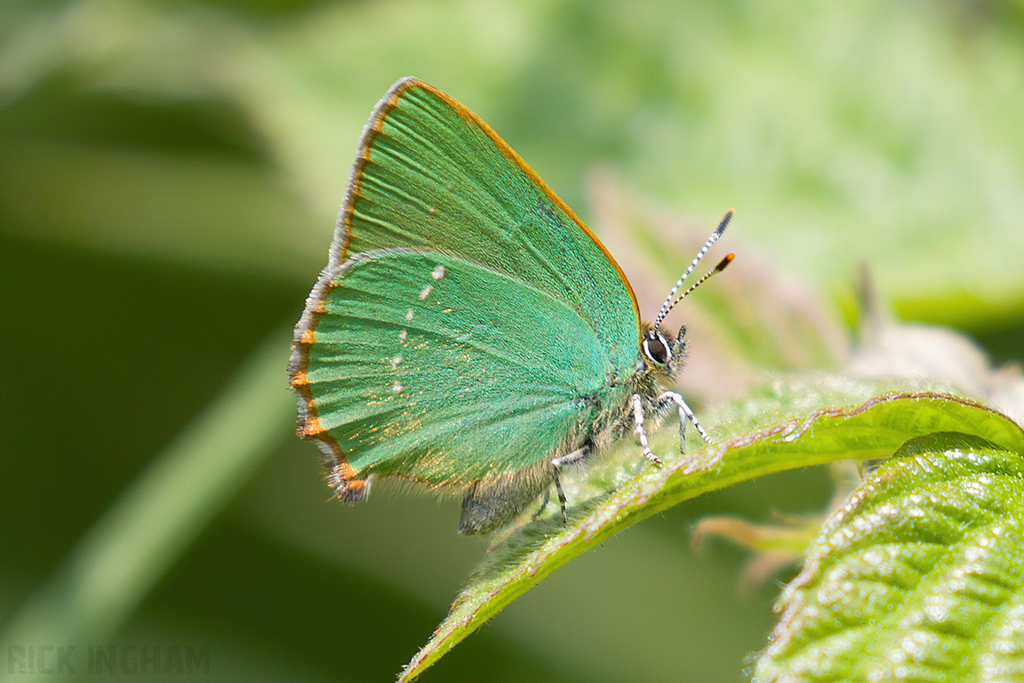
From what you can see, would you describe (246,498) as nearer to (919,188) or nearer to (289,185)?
(289,185)

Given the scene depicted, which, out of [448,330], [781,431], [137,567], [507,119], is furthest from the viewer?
[507,119]

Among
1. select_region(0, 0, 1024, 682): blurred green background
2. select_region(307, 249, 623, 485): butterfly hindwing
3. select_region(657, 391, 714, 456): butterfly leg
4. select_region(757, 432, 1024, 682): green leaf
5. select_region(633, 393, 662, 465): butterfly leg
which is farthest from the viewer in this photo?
select_region(0, 0, 1024, 682): blurred green background

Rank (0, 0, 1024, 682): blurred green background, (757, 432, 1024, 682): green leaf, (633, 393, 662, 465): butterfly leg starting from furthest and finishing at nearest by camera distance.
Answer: (0, 0, 1024, 682): blurred green background, (633, 393, 662, 465): butterfly leg, (757, 432, 1024, 682): green leaf

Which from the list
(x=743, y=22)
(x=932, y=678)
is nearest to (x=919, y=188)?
(x=743, y=22)

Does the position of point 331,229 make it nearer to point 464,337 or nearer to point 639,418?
point 464,337

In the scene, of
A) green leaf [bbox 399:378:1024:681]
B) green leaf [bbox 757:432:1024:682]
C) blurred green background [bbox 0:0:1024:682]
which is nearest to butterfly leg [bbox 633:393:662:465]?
green leaf [bbox 399:378:1024:681]

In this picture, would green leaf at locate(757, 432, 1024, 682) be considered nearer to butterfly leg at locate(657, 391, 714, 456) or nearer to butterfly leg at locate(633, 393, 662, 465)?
butterfly leg at locate(657, 391, 714, 456)

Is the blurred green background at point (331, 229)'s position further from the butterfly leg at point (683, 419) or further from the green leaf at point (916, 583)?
the green leaf at point (916, 583)
